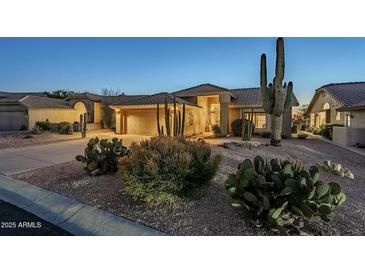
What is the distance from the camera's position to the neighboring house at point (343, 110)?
12688 mm

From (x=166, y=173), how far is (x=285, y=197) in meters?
2.05

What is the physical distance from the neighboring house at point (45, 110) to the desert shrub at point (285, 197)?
23044 millimetres

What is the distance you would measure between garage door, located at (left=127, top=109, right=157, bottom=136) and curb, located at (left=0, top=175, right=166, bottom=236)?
1337 centimetres

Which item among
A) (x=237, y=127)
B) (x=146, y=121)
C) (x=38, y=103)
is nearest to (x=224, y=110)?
(x=237, y=127)

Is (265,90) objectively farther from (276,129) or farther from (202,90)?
(202,90)

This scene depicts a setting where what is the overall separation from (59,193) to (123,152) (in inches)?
73.1

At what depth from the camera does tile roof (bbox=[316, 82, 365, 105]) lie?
15.8 m

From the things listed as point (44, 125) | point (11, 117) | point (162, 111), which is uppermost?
point (162, 111)

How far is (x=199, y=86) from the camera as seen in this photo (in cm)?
2083

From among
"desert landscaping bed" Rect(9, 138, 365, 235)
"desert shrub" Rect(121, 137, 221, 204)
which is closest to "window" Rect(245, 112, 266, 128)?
"desert landscaping bed" Rect(9, 138, 365, 235)

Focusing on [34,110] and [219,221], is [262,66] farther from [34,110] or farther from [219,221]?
[34,110]

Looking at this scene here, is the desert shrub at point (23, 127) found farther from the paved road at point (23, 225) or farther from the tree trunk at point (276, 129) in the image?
the tree trunk at point (276, 129)

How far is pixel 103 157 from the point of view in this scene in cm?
575
